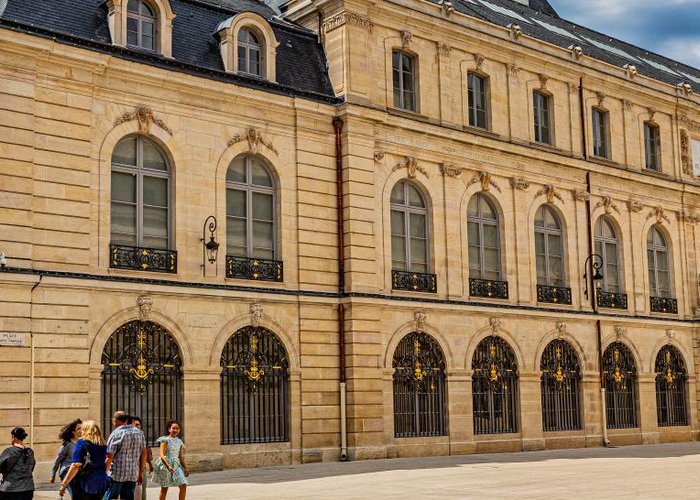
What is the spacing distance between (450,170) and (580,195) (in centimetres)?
582

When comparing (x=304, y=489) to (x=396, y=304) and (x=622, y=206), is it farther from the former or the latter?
(x=622, y=206)

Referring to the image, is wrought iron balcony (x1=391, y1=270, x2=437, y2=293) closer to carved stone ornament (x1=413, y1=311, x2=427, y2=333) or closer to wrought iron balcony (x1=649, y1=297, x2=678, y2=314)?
carved stone ornament (x1=413, y1=311, x2=427, y2=333)

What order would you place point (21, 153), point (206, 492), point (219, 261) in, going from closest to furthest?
point (206, 492) → point (21, 153) → point (219, 261)

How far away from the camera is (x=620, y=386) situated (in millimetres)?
35719

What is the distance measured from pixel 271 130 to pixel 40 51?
20.7ft

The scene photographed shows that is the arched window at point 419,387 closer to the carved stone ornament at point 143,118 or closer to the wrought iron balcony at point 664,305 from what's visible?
the carved stone ornament at point 143,118

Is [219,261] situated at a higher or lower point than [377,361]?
higher

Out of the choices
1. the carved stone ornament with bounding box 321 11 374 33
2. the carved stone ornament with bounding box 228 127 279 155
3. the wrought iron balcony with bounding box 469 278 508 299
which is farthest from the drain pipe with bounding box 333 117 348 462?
the wrought iron balcony with bounding box 469 278 508 299

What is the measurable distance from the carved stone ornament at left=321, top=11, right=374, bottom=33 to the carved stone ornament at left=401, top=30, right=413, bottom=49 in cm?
113

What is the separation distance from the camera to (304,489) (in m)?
20.8

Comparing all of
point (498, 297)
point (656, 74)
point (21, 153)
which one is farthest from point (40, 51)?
point (656, 74)

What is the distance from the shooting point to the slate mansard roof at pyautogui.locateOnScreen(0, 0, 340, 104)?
78.6 feet

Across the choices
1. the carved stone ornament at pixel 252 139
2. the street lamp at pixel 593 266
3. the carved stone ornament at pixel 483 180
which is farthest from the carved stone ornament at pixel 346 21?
the street lamp at pixel 593 266

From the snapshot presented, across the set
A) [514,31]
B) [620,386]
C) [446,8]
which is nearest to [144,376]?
[446,8]
